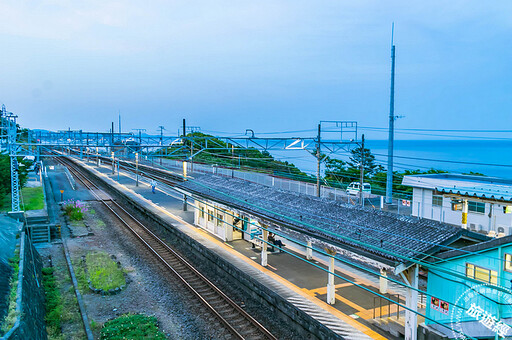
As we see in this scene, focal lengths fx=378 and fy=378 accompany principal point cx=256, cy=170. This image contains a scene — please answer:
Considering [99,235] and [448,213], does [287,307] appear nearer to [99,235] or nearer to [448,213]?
[448,213]

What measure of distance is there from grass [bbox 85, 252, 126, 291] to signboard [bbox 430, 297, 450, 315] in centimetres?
932

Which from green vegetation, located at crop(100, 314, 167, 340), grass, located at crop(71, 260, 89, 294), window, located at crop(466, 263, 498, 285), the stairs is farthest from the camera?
the stairs

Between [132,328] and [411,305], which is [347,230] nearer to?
[411,305]

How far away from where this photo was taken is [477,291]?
7.75m

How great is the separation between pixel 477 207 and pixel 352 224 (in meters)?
8.65

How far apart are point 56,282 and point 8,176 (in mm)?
11386

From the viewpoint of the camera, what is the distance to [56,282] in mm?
12836

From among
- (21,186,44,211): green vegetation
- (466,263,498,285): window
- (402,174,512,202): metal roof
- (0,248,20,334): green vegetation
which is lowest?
(21,186,44,211): green vegetation

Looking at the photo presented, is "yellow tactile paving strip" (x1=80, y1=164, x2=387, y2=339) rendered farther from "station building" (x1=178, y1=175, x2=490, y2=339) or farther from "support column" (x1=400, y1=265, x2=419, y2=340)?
"support column" (x1=400, y1=265, x2=419, y2=340)

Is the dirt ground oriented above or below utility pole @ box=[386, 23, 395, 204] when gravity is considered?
below

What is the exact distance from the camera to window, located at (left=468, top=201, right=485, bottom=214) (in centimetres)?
1634

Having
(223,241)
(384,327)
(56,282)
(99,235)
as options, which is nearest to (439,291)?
(384,327)

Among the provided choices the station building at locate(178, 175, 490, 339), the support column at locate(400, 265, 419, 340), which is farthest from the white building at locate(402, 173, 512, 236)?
the support column at locate(400, 265, 419, 340)

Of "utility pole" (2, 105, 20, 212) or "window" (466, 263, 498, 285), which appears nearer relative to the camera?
"window" (466, 263, 498, 285)
